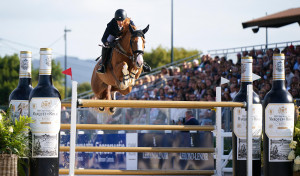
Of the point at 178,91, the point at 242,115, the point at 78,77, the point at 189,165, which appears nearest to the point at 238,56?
the point at 178,91

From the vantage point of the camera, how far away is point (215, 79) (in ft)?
45.2

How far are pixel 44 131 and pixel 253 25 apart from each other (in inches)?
475

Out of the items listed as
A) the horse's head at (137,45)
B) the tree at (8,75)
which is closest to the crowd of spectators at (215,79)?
the horse's head at (137,45)

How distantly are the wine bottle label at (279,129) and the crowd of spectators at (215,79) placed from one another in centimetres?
614

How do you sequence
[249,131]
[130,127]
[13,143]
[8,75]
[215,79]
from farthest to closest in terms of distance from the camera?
[8,75] → [215,79] → [130,127] → [249,131] → [13,143]

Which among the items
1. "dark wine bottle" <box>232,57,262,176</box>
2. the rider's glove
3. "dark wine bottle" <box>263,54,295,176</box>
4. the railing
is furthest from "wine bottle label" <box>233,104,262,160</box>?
the rider's glove

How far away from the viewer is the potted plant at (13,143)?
365 cm

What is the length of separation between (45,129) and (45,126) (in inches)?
1.0

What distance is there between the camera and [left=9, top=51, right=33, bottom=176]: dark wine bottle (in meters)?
4.29

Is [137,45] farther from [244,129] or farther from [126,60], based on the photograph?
[244,129]

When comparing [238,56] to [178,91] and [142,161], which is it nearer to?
[178,91]

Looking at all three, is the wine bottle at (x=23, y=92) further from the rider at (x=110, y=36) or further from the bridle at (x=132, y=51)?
the rider at (x=110, y=36)

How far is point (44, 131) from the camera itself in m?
3.91

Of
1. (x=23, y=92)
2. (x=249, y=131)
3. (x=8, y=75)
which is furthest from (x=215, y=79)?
(x=8, y=75)
